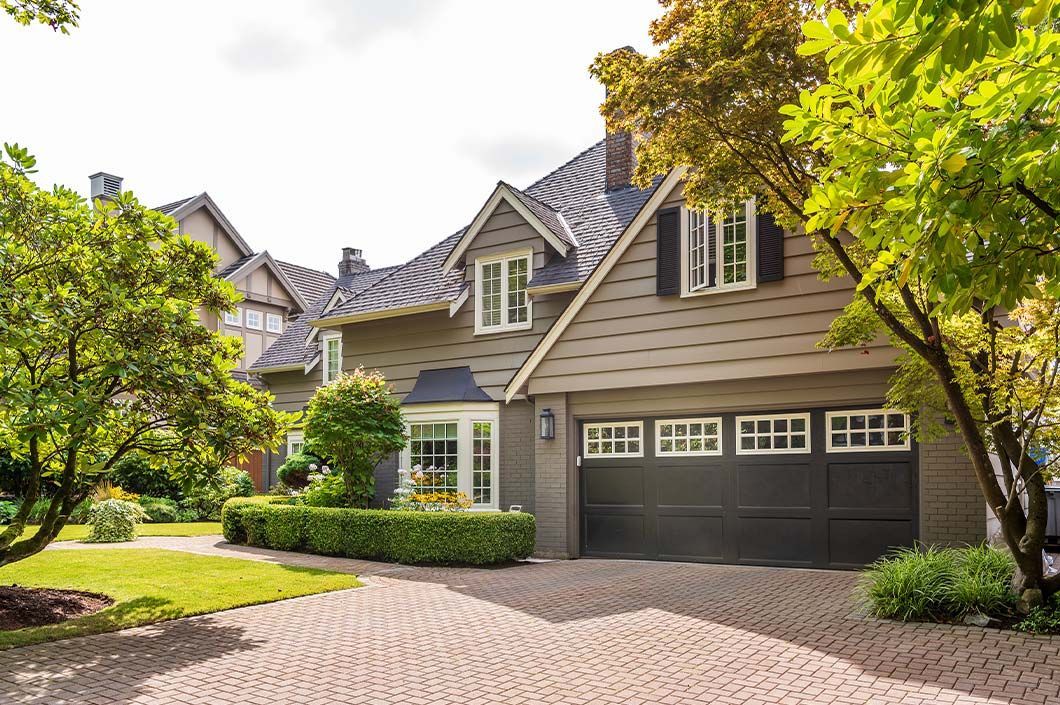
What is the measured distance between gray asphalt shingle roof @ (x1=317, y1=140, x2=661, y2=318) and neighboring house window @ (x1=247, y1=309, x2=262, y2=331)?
601 inches

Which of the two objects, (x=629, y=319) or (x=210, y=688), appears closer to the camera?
(x=210, y=688)

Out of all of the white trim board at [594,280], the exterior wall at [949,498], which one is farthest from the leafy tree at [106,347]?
the exterior wall at [949,498]

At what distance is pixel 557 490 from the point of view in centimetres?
1480

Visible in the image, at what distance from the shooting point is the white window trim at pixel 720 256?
12.9m

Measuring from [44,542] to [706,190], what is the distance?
322 inches

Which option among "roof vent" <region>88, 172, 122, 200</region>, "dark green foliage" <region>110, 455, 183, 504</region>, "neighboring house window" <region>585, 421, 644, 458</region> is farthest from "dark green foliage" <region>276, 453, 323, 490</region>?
"roof vent" <region>88, 172, 122, 200</region>

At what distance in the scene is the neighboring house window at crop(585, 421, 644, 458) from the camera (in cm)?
1442

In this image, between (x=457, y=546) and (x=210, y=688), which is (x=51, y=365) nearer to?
(x=210, y=688)

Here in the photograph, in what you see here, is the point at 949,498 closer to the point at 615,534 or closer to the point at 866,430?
the point at 866,430

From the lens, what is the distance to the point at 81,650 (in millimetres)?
7527

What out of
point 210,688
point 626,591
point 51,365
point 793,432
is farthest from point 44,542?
point 793,432

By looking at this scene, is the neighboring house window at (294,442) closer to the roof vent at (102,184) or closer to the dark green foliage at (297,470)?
the dark green foliage at (297,470)

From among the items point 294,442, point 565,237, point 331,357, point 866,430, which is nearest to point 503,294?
point 565,237

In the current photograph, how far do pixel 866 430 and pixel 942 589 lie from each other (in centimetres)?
392
